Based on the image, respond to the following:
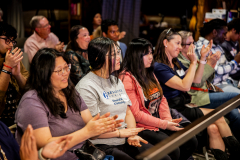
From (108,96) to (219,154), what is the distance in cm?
118

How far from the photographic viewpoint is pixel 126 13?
16.8 ft

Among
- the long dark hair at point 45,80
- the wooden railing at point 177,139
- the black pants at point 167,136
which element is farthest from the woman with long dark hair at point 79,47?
the wooden railing at point 177,139

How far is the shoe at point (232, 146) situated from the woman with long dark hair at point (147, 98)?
1.14ft

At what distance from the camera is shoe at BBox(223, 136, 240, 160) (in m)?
2.06

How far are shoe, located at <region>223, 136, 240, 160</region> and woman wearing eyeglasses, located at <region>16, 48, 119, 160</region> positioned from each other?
125 centimetres

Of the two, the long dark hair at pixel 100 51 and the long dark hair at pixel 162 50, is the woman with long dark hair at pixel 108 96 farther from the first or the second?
the long dark hair at pixel 162 50

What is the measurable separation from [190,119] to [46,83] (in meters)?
1.51

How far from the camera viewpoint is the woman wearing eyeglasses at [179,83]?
2246 mm

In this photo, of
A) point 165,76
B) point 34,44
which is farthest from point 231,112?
point 34,44

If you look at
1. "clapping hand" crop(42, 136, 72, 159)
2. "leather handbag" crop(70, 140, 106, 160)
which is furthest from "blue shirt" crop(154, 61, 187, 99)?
"clapping hand" crop(42, 136, 72, 159)

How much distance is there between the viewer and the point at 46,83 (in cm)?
→ 136

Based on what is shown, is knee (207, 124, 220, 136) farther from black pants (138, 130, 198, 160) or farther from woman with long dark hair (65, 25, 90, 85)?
woman with long dark hair (65, 25, 90, 85)

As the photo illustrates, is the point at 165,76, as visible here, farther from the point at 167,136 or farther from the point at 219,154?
the point at 219,154

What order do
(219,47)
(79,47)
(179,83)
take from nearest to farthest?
(179,83)
(79,47)
(219,47)
